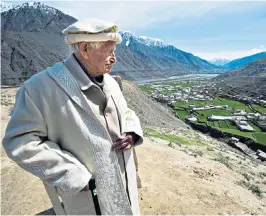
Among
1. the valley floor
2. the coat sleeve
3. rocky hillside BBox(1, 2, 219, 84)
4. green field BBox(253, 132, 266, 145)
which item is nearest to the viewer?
the coat sleeve

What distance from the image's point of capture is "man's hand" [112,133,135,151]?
1714 millimetres

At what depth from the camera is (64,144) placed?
1572mm

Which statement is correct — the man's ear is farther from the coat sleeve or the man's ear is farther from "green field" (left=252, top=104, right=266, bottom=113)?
"green field" (left=252, top=104, right=266, bottom=113)

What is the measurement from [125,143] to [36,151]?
59cm

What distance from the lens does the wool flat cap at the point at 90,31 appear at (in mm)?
1562

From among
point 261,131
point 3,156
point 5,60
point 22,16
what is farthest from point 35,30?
point 3,156

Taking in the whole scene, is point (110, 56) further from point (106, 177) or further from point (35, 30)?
point (35, 30)

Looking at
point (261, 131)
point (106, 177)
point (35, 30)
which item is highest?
point (35, 30)

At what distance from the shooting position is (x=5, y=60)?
226 feet

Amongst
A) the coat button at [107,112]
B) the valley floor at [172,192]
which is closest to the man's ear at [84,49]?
the coat button at [107,112]

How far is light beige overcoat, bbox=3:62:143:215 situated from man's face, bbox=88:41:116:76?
0.56 ft

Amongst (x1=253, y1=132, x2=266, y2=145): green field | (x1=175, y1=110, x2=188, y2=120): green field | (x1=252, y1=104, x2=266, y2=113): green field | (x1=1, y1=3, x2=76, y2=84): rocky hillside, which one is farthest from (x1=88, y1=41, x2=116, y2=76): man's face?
(x1=252, y1=104, x2=266, y2=113): green field

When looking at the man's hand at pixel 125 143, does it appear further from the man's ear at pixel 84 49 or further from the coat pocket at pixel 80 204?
the man's ear at pixel 84 49

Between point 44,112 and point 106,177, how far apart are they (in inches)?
22.4
